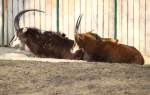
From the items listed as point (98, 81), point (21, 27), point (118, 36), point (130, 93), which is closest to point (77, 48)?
point (118, 36)

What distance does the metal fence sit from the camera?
1391 cm

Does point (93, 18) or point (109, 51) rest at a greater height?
point (93, 18)

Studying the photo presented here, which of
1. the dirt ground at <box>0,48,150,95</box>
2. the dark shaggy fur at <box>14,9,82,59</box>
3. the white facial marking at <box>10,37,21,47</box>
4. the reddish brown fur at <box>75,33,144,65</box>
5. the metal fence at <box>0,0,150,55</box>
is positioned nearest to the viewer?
the dirt ground at <box>0,48,150,95</box>

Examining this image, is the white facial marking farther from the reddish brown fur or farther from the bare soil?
the bare soil

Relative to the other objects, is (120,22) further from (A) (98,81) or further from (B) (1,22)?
(A) (98,81)

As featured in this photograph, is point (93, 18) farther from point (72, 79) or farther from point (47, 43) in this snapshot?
point (72, 79)

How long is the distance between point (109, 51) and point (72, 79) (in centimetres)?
354

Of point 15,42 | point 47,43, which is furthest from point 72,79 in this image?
point 15,42

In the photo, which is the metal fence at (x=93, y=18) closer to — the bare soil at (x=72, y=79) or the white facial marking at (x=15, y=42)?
the white facial marking at (x=15, y=42)

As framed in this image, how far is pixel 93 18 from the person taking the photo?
14.5m

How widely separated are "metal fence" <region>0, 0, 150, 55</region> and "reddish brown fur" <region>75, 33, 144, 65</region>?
147cm

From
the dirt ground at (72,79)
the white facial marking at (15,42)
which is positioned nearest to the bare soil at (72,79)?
the dirt ground at (72,79)

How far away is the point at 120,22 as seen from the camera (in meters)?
14.2

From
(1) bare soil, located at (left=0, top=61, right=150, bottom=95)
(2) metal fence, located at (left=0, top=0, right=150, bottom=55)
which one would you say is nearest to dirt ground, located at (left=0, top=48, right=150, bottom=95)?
Result: (1) bare soil, located at (left=0, top=61, right=150, bottom=95)
